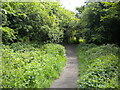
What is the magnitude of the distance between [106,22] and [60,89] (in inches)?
294

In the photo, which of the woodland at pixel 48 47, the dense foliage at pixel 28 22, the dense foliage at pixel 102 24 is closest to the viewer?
the woodland at pixel 48 47

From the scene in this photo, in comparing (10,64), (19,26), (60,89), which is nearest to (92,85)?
(60,89)

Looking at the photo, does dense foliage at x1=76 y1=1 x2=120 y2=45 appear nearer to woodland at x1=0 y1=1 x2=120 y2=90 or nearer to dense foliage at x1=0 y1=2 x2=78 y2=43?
woodland at x1=0 y1=1 x2=120 y2=90

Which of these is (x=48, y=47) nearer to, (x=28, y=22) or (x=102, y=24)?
(x=28, y=22)

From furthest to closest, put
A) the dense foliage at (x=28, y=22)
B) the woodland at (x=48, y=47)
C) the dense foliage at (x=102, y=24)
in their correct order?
the dense foliage at (x=102, y=24) → the dense foliage at (x=28, y=22) → the woodland at (x=48, y=47)

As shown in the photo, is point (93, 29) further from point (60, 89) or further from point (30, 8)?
point (60, 89)

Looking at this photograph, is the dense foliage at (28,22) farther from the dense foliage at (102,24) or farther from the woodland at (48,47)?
the dense foliage at (102,24)

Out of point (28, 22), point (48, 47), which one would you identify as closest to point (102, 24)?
point (48, 47)

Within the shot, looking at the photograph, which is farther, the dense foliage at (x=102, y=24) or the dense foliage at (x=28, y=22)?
the dense foliage at (x=102, y=24)

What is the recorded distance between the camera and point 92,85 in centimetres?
324

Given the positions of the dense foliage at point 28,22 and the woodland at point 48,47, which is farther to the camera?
the dense foliage at point 28,22

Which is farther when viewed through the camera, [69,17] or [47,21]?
[69,17]

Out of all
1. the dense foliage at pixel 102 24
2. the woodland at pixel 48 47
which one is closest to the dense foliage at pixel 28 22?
the woodland at pixel 48 47

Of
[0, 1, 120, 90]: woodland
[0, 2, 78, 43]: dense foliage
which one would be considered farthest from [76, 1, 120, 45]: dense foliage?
[0, 2, 78, 43]: dense foliage
